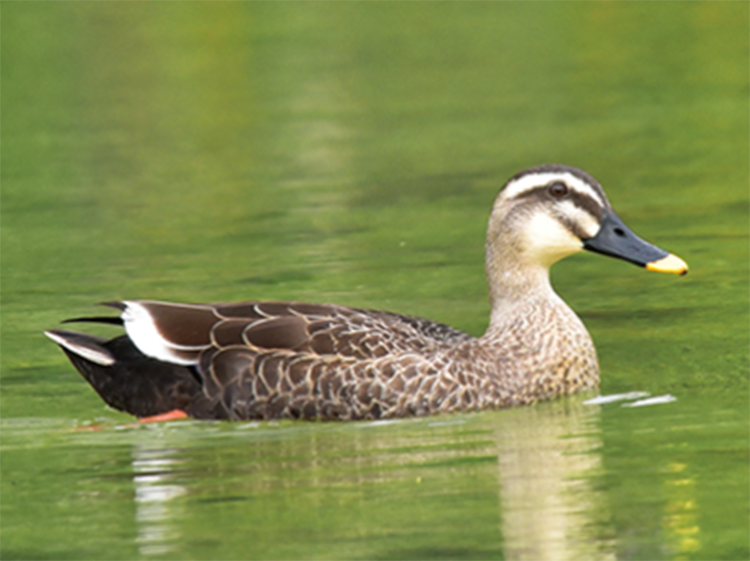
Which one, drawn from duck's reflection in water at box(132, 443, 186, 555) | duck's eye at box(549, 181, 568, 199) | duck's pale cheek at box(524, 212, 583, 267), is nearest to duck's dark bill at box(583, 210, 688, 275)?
duck's pale cheek at box(524, 212, 583, 267)

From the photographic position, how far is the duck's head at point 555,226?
11.3 meters

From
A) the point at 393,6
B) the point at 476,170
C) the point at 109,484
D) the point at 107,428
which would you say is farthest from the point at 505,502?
the point at 393,6

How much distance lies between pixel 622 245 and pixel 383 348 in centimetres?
173

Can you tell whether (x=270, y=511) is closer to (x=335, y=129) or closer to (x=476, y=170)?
(x=476, y=170)

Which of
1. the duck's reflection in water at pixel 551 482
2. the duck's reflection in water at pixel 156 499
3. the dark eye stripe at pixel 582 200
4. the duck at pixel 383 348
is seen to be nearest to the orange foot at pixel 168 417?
the duck at pixel 383 348

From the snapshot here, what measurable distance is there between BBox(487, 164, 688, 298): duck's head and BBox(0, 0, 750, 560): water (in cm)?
91

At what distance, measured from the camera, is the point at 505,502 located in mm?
9000

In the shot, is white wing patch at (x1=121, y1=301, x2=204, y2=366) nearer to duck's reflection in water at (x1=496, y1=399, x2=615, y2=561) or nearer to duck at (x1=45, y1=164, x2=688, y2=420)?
duck at (x1=45, y1=164, x2=688, y2=420)

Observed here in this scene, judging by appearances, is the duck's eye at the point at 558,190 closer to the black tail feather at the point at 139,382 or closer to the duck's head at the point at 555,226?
the duck's head at the point at 555,226

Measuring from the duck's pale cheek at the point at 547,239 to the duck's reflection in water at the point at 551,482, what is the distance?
103 centimetres

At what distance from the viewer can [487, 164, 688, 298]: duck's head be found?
11.3 m

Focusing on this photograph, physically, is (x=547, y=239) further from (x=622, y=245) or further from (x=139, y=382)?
(x=139, y=382)

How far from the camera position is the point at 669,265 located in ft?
36.5

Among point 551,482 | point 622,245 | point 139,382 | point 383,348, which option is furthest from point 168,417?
point 622,245
